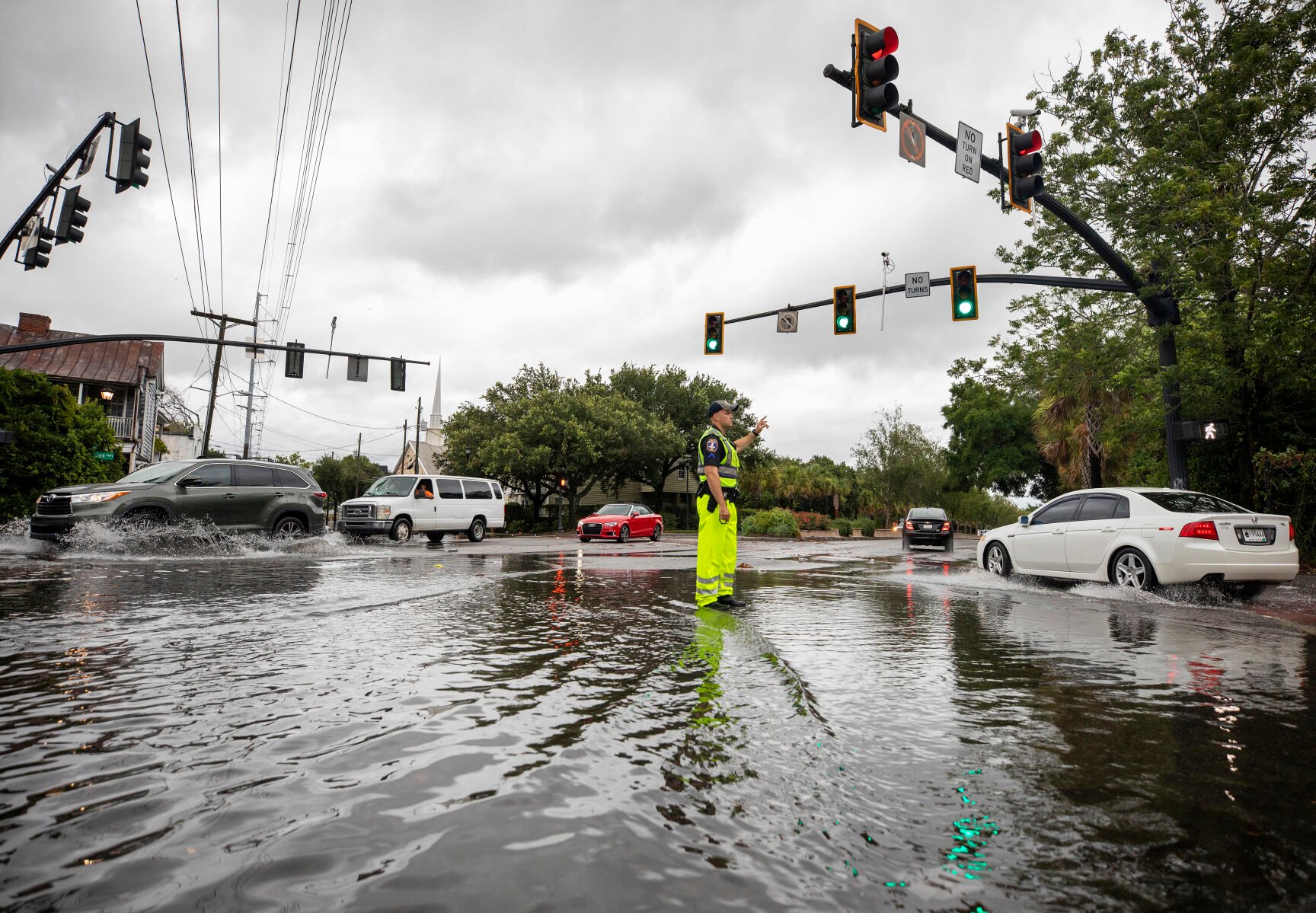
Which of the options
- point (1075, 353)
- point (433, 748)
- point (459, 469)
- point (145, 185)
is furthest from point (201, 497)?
point (459, 469)

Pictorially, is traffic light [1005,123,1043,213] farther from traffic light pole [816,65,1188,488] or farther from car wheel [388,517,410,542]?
car wheel [388,517,410,542]

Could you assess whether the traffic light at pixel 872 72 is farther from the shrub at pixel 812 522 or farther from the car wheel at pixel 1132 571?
the shrub at pixel 812 522

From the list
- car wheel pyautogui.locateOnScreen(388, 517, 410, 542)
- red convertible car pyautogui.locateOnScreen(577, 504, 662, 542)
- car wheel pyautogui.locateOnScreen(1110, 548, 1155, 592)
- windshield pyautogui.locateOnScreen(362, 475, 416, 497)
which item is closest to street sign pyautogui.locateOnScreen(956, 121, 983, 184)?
car wheel pyautogui.locateOnScreen(1110, 548, 1155, 592)

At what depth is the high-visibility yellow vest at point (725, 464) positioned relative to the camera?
7.09 meters

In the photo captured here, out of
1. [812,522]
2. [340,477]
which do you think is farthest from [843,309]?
[340,477]

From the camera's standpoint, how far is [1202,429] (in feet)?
43.8

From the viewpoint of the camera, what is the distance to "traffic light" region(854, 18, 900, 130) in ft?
30.2

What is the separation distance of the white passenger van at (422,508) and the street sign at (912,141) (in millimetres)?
16479

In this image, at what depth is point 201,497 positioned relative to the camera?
14.2 meters

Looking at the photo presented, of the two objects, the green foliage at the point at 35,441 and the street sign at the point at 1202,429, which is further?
the green foliage at the point at 35,441

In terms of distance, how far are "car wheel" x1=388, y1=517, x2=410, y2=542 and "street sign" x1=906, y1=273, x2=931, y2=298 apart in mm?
15067

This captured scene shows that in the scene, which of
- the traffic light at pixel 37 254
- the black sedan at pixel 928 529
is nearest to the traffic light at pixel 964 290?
the black sedan at pixel 928 529

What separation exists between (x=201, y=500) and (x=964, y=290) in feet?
52.6

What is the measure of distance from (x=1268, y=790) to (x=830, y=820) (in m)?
1.50
